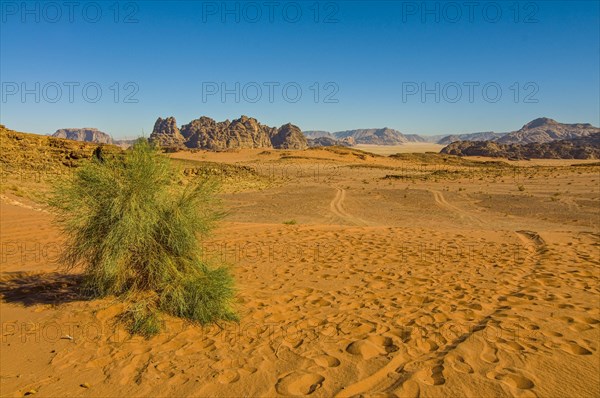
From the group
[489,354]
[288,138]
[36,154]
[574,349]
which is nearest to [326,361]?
[489,354]

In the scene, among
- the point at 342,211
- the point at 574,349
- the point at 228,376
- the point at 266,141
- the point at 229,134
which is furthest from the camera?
the point at 266,141

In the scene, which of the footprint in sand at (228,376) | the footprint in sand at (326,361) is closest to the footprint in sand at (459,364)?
the footprint in sand at (326,361)

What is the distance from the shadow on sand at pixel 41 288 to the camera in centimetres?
605

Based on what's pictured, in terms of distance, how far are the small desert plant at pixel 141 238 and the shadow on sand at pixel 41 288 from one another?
0.70 metres

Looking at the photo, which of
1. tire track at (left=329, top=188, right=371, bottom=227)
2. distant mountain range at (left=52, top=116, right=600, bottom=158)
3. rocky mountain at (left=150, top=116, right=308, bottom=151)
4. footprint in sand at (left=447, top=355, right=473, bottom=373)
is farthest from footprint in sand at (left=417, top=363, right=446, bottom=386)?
rocky mountain at (left=150, top=116, right=308, bottom=151)

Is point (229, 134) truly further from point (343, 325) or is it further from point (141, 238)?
point (343, 325)

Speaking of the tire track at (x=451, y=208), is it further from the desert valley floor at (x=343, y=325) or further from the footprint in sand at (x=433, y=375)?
the footprint in sand at (x=433, y=375)

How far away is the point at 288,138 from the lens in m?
124

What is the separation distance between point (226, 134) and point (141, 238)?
109580 mm

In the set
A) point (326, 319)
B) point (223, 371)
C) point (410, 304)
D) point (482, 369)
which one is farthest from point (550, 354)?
point (223, 371)

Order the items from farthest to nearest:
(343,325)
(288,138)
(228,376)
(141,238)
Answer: (288,138)
(141,238)
(343,325)
(228,376)

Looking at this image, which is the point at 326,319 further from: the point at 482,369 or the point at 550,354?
the point at 550,354

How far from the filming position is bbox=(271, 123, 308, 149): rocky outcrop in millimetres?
122688

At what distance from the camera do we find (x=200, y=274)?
569cm
